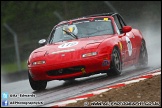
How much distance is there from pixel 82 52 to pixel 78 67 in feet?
1.00

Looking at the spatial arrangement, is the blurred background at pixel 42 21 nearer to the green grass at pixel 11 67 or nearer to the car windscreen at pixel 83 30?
the green grass at pixel 11 67

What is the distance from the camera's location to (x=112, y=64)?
10664mm

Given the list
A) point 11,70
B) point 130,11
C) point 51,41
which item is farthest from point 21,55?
point 51,41

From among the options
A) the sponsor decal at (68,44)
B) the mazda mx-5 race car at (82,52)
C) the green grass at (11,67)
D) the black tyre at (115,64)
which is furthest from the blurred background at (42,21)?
the sponsor decal at (68,44)

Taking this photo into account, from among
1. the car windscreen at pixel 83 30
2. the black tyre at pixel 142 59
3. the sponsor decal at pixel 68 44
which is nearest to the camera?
the sponsor decal at pixel 68 44

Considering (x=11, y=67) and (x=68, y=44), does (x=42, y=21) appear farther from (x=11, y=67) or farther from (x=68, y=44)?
(x=68, y=44)

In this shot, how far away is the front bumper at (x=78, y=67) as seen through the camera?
34.2ft

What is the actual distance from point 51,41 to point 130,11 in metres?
16.2

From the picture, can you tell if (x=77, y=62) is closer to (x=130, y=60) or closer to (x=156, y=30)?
(x=130, y=60)

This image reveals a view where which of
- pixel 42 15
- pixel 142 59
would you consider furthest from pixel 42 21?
pixel 142 59

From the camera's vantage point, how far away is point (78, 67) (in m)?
10.5

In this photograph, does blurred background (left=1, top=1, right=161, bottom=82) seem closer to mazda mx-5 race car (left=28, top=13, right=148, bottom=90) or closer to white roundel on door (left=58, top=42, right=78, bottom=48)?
mazda mx-5 race car (left=28, top=13, right=148, bottom=90)

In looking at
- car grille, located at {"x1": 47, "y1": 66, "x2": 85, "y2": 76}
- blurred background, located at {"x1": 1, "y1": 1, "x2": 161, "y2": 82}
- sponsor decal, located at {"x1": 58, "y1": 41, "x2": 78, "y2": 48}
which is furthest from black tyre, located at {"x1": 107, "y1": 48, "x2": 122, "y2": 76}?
blurred background, located at {"x1": 1, "y1": 1, "x2": 161, "y2": 82}

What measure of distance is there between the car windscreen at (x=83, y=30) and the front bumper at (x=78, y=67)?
135 centimetres
